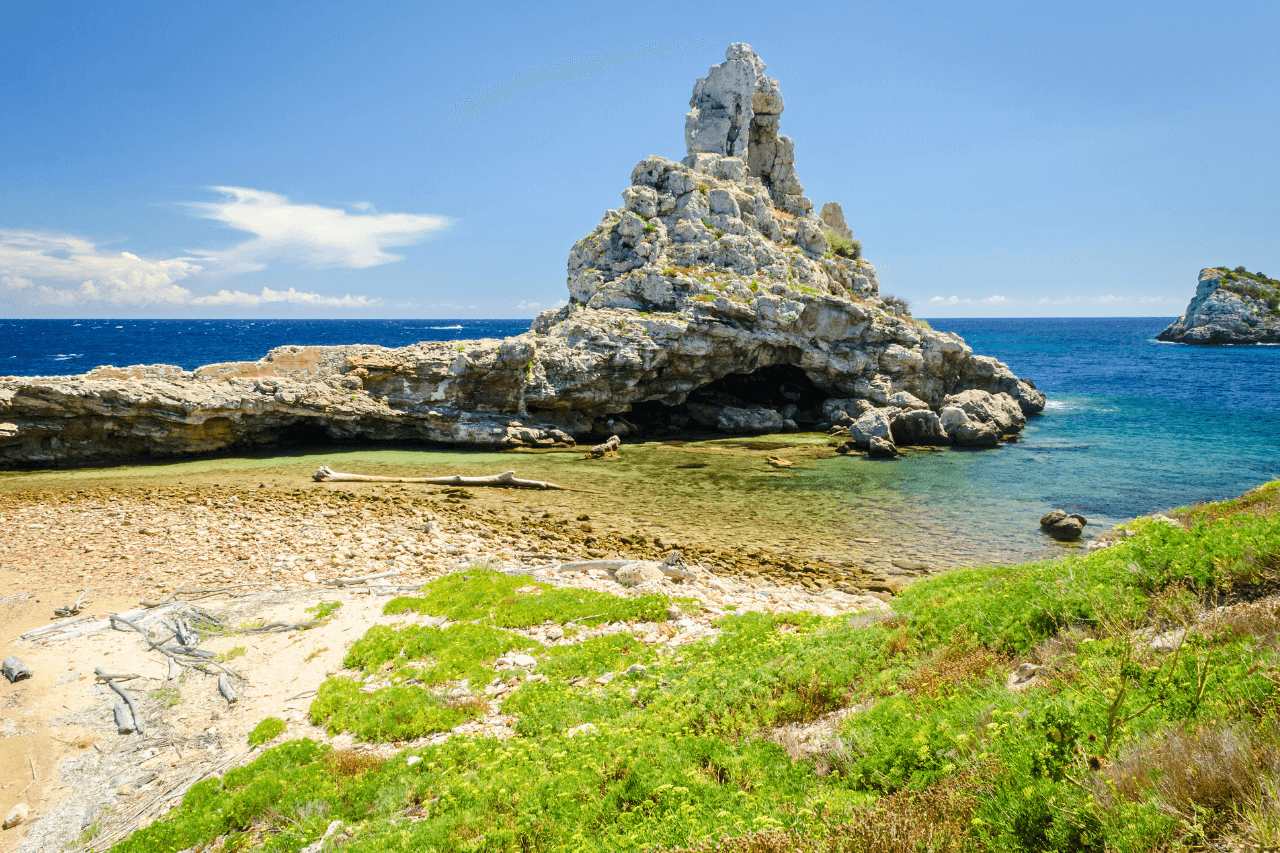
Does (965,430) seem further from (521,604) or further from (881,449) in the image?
(521,604)

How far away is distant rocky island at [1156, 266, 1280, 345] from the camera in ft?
391

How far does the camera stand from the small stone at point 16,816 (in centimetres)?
823

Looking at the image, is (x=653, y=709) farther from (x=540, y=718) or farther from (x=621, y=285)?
(x=621, y=285)

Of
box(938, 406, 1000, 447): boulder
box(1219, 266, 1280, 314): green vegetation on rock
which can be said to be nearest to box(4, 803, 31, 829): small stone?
box(938, 406, 1000, 447): boulder

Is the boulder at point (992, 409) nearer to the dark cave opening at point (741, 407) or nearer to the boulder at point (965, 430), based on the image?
the boulder at point (965, 430)

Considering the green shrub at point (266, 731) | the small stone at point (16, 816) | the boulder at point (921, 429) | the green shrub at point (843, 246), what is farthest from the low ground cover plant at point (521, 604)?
the green shrub at point (843, 246)

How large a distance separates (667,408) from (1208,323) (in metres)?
145

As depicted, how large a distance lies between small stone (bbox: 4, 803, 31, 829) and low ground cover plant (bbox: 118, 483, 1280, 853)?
8.44 ft

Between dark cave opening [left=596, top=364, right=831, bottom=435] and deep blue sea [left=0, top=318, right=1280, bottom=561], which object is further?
dark cave opening [left=596, top=364, right=831, bottom=435]

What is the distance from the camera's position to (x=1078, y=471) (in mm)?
31688

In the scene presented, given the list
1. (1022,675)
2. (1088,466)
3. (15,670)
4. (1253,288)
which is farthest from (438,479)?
(1253,288)

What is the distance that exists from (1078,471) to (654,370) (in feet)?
82.4

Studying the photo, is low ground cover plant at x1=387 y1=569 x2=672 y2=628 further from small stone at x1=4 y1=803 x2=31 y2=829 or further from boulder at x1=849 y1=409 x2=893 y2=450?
boulder at x1=849 y1=409 x2=893 y2=450

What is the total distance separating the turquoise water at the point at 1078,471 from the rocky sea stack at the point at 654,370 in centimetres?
423
